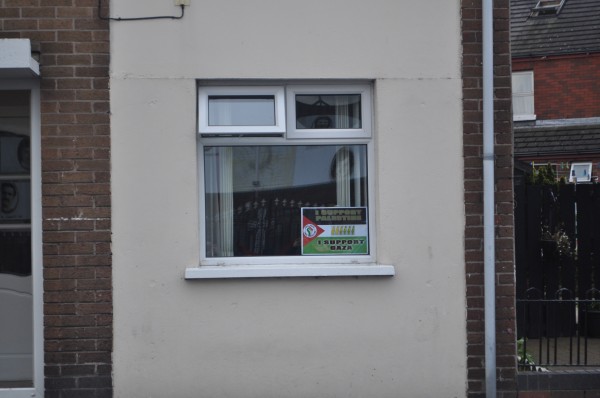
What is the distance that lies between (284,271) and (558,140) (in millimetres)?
16283

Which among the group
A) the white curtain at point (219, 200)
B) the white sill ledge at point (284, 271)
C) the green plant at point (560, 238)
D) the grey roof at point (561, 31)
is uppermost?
the grey roof at point (561, 31)

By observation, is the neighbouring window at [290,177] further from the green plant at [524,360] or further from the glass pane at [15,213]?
the green plant at [524,360]

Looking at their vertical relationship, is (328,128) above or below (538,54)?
below

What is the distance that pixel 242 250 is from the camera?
229 inches

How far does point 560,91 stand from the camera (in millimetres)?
20625

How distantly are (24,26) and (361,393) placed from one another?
3817 mm

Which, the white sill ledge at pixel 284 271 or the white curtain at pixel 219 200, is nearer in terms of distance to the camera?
the white sill ledge at pixel 284 271

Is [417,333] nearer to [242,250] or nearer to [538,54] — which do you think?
[242,250]

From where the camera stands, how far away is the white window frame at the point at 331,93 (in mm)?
5785

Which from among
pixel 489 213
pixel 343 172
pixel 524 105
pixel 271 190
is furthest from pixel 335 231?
pixel 524 105

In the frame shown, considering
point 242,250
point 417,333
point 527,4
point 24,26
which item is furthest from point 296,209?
point 527,4

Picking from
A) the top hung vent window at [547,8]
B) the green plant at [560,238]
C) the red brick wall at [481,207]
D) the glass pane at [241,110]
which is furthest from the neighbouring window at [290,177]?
the top hung vent window at [547,8]

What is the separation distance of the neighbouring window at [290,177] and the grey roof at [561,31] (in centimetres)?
1637

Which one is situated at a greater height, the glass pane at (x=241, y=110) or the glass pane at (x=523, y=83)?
the glass pane at (x=523, y=83)
